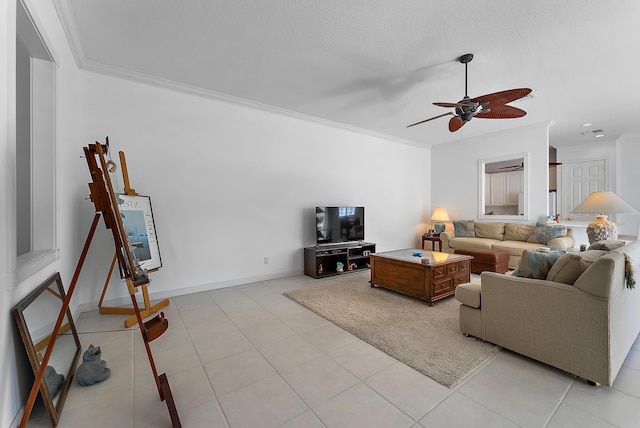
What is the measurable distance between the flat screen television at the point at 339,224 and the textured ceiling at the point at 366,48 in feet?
5.92

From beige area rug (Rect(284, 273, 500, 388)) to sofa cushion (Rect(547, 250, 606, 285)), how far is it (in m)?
0.76

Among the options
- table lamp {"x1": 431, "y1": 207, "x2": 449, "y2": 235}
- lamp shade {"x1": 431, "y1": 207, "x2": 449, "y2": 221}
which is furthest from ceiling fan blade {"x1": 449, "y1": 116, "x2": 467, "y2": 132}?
lamp shade {"x1": 431, "y1": 207, "x2": 449, "y2": 221}

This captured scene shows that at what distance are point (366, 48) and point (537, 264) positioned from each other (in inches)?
99.0

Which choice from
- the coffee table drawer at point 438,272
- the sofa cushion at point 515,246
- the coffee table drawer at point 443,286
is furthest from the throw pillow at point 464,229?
the coffee table drawer at point 438,272

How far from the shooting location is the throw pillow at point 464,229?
5814 mm

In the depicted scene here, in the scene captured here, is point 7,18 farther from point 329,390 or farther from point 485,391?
point 485,391

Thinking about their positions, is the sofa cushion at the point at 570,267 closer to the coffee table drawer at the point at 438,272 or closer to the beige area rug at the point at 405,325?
the beige area rug at the point at 405,325

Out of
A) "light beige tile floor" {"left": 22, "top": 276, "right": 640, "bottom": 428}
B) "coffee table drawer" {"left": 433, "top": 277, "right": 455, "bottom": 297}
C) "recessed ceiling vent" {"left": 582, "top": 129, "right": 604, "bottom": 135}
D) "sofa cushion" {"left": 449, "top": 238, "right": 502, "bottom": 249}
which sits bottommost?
"light beige tile floor" {"left": 22, "top": 276, "right": 640, "bottom": 428}

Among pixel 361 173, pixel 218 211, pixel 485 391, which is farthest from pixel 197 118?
pixel 485 391

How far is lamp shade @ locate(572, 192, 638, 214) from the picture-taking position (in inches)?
133

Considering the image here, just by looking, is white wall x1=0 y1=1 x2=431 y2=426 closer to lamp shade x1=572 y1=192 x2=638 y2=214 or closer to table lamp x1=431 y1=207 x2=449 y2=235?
table lamp x1=431 y1=207 x2=449 y2=235

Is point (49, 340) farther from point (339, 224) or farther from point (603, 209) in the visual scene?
point (603, 209)

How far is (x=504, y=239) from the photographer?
5.49 metres

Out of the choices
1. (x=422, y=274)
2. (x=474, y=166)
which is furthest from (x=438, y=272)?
(x=474, y=166)
